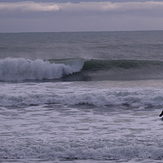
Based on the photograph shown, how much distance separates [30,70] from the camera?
1003 inches

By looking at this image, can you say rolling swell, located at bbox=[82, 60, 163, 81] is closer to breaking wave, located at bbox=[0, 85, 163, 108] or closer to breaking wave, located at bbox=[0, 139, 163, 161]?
breaking wave, located at bbox=[0, 85, 163, 108]

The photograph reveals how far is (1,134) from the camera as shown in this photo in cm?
1106

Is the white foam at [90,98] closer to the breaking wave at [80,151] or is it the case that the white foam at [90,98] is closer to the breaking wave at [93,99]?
the breaking wave at [93,99]

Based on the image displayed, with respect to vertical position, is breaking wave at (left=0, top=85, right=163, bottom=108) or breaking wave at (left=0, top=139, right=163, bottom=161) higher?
breaking wave at (left=0, top=85, right=163, bottom=108)

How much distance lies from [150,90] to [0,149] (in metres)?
9.13

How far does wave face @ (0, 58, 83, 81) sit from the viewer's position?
24.5m

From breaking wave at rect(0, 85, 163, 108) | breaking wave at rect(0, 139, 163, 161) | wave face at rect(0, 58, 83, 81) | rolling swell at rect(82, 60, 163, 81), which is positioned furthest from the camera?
rolling swell at rect(82, 60, 163, 81)

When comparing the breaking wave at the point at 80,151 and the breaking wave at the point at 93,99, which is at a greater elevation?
the breaking wave at the point at 93,99

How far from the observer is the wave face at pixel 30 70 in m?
24.5

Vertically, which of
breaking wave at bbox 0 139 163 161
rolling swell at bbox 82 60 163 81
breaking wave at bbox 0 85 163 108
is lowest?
breaking wave at bbox 0 139 163 161

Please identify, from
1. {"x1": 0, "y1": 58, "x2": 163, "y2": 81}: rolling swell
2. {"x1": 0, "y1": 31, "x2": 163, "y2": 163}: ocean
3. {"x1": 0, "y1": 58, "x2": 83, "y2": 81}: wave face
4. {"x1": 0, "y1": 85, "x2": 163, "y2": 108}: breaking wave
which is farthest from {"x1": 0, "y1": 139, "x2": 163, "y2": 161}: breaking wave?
{"x1": 0, "y1": 58, "x2": 83, "y2": 81}: wave face

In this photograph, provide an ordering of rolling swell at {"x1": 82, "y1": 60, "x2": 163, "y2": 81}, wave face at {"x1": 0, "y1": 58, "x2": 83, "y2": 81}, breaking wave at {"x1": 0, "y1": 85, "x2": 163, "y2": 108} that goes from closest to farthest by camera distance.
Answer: breaking wave at {"x1": 0, "y1": 85, "x2": 163, "y2": 108}, wave face at {"x1": 0, "y1": 58, "x2": 83, "y2": 81}, rolling swell at {"x1": 82, "y1": 60, "x2": 163, "y2": 81}

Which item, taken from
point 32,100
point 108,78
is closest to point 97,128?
point 32,100

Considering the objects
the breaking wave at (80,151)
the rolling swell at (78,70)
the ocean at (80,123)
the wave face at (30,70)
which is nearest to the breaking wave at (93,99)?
the ocean at (80,123)
